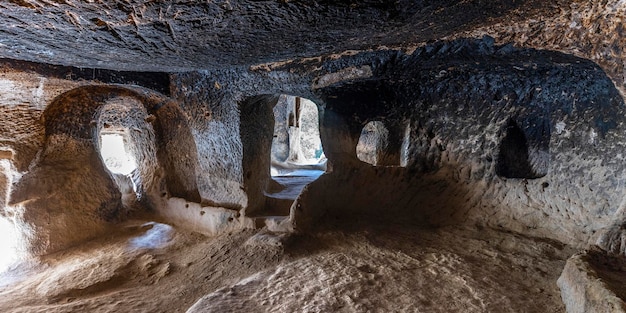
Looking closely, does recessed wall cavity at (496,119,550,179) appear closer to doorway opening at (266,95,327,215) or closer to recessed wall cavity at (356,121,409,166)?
recessed wall cavity at (356,121,409,166)

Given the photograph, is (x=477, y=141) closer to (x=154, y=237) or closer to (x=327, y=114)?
(x=327, y=114)

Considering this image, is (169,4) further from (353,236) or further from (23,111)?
(23,111)

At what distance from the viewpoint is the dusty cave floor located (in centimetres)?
197

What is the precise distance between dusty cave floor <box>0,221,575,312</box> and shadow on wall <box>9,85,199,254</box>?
0.38 metres

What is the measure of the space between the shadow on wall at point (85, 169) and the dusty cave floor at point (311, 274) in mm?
376

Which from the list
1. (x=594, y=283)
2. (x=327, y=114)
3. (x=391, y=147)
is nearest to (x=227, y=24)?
(x=594, y=283)

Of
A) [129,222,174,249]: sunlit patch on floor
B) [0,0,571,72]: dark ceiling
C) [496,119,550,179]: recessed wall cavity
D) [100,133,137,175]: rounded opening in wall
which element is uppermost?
[0,0,571,72]: dark ceiling

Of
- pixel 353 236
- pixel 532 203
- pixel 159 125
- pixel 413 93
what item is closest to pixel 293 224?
pixel 353 236

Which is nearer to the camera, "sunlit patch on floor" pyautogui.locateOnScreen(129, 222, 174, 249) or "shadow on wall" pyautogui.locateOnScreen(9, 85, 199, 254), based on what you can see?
"shadow on wall" pyautogui.locateOnScreen(9, 85, 199, 254)

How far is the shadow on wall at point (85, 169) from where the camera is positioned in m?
3.64

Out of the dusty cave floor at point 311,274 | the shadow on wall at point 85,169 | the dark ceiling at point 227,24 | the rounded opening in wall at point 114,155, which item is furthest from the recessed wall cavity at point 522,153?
the rounded opening in wall at point 114,155

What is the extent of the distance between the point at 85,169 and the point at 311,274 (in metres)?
3.31

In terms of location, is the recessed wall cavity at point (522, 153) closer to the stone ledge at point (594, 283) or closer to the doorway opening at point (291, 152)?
the stone ledge at point (594, 283)

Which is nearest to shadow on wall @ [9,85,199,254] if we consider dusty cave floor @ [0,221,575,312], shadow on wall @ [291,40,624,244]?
dusty cave floor @ [0,221,575,312]
